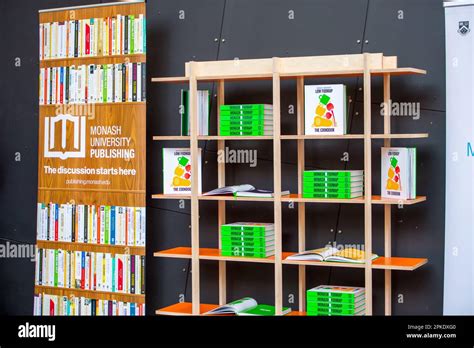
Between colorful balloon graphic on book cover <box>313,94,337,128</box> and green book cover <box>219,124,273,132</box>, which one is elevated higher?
colorful balloon graphic on book cover <box>313,94,337,128</box>

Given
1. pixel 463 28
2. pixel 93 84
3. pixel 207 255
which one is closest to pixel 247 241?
pixel 207 255

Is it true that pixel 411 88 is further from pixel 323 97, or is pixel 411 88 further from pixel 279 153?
pixel 279 153

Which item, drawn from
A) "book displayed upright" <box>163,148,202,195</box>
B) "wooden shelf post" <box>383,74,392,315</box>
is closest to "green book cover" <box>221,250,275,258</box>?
"book displayed upright" <box>163,148,202,195</box>

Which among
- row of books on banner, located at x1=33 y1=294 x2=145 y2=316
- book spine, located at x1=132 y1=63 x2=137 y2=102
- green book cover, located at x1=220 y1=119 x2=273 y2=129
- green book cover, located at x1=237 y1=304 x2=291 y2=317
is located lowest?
row of books on banner, located at x1=33 y1=294 x2=145 y2=316

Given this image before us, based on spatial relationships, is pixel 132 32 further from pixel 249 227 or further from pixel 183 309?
pixel 183 309

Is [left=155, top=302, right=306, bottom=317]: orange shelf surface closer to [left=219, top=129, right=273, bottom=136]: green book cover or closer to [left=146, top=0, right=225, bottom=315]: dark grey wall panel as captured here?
[left=146, top=0, right=225, bottom=315]: dark grey wall panel

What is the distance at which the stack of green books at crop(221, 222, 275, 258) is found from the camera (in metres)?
4.30

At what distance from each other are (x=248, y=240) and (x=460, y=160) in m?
1.32

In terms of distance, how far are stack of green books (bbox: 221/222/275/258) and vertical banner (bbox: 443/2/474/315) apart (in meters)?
1.06

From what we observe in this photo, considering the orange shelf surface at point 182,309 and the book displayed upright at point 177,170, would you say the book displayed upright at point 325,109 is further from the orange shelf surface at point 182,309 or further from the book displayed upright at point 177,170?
the orange shelf surface at point 182,309

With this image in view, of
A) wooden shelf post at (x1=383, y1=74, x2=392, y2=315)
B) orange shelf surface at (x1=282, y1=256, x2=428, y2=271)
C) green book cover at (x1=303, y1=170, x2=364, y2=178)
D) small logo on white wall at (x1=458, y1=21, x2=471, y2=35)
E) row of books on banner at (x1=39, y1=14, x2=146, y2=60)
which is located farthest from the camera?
row of books on banner at (x1=39, y1=14, x2=146, y2=60)

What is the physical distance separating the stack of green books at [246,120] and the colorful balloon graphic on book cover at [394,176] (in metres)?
0.76

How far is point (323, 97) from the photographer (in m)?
4.16

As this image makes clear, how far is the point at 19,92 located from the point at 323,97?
8.52 ft
